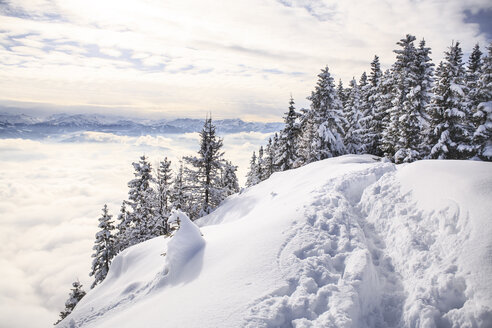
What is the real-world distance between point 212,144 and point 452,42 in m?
21.7

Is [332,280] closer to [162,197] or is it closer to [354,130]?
[162,197]

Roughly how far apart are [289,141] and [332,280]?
24.8 meters

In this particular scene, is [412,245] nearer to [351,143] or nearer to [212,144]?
[212,144]

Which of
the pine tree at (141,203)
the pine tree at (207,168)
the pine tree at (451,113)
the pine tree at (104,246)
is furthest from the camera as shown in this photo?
the pine tree at (104,246)

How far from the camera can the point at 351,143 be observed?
1294 inches

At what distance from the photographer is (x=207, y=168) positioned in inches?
1010

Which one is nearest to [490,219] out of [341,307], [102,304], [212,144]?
[341,307]

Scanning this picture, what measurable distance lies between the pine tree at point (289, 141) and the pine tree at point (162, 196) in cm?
1459

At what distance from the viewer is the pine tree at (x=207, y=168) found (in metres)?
25.3

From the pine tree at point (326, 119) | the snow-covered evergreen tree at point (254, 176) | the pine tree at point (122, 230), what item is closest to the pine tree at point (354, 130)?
the pine tree at point (326, 119)

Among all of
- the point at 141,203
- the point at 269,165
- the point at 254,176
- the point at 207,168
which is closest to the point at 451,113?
the point at 207,168

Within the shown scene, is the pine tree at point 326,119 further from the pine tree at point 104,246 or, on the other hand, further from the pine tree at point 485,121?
the pine tree at point 104,246

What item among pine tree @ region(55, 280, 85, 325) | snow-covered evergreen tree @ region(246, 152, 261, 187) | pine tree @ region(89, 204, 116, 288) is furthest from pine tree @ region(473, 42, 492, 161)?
pine tree @ region(55, 280, 85, 325)

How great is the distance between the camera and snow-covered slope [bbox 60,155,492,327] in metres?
5.21
